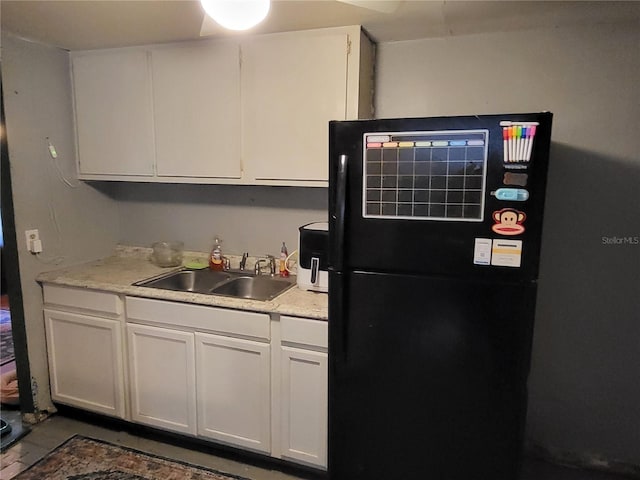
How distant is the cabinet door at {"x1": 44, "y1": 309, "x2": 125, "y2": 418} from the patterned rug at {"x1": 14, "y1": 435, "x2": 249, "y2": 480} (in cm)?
22

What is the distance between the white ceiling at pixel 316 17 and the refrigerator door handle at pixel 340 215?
630 millimetres

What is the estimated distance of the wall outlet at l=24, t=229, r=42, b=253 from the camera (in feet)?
8.15

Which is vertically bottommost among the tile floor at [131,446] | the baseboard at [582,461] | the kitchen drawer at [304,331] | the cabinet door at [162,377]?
the tile floor at [131,446]

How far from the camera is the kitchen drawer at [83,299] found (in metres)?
2.38

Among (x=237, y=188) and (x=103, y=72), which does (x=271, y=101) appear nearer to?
(x=237, y=188)

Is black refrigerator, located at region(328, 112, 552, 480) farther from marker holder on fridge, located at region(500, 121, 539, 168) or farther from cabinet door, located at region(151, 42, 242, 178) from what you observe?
cabinet door, located at region(151, 42, 242, 178)

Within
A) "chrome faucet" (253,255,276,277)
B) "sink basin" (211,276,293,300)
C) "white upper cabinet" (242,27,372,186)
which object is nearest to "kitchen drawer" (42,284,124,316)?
"sink basin" (211,276,293,300)

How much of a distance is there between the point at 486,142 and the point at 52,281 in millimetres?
2385

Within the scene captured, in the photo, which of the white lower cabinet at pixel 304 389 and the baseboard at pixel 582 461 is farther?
the baseboard at pixel 582 461

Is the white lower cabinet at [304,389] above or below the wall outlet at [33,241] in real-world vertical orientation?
below

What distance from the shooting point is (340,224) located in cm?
166

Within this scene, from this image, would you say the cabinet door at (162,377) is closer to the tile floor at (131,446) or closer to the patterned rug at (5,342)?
the tile floor at (131,446)

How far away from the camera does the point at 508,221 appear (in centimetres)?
149

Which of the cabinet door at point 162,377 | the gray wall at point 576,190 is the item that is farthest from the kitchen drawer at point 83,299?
the gray wall at point 576,190
